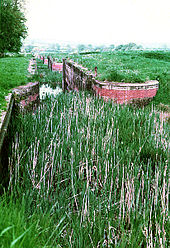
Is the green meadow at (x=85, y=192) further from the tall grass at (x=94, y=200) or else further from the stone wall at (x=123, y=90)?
the stone wall at (x=123, y=90)

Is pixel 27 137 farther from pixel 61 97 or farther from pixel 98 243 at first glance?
pixel 61 97

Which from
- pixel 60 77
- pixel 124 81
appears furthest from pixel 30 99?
pixel 60 77

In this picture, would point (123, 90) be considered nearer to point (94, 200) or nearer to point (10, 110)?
point (10, 110)

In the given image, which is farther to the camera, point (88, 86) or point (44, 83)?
point (44, 83)

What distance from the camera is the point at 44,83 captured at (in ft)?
64.8

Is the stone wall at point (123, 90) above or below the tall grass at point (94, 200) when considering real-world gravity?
above

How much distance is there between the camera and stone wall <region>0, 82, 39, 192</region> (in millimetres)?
3572

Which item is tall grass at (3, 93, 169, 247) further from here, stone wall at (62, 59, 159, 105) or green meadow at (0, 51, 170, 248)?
stone wall at (62, 59, 159, 105)

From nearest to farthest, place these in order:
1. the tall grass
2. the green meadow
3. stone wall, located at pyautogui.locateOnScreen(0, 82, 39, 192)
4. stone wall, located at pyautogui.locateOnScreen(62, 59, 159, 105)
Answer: the green meadow
the tall grass
stone wall, located at pyautogui.locateOnScreen(0, 82, 39, 192)
stone wall, located at pyautogui.locateOnScreen(62, 59, 159, 105)

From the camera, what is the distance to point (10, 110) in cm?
496

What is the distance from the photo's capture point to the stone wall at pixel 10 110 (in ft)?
11.7

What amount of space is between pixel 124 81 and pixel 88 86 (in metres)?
1.14

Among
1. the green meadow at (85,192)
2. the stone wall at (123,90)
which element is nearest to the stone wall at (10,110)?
the green meadow at (85,192)

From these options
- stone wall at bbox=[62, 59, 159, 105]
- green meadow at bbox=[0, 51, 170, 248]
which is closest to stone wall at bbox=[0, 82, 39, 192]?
green meadow at bbox=[0, 51, 170, 248]
